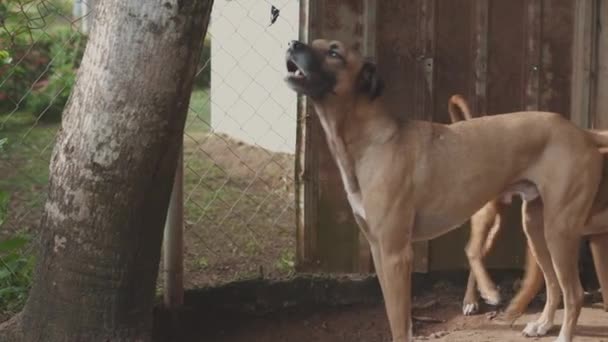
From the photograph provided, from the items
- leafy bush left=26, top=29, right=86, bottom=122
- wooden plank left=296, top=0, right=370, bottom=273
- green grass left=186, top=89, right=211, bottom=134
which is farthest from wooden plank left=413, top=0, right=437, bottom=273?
leafy bush left=26, top=29, right=86, bottom=122

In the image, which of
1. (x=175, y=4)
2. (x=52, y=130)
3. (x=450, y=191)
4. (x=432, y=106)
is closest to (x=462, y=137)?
(x=450, y=191)

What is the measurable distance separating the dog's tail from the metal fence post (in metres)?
1.66

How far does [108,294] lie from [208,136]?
538 centimetres

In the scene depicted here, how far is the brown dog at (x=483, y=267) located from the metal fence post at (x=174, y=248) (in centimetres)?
170

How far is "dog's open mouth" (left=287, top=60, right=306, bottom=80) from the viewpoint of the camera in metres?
5.68

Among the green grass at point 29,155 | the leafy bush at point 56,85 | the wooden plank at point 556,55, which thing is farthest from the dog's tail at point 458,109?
the leafy bush at point 56,85

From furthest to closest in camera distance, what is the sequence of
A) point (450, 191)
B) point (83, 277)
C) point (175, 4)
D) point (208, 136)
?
1. point (208, 136)
2. point (450, 191)
3. point (83, 277)
4. point (175, 4)

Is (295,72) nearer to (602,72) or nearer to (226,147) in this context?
(602,72)

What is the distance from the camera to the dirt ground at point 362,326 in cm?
646

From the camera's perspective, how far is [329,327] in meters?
6.69

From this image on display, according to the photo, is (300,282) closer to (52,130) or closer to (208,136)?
(208,136)

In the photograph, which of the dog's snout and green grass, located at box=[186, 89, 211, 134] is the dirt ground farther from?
green grass, located at box=[186, 89, 211, 134]

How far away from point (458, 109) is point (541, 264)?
103cm

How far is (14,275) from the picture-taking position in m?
6.29
